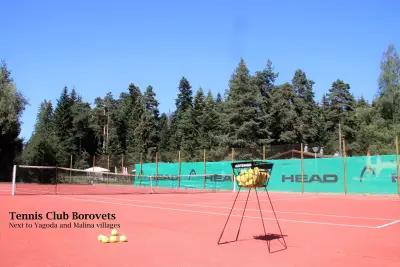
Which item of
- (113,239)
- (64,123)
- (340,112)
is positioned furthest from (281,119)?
(113,239)

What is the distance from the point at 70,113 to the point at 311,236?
72.0 meters

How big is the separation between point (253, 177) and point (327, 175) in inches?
811

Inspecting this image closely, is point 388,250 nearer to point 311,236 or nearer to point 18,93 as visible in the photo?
point 311,236

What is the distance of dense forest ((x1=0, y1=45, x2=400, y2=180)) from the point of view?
166ft

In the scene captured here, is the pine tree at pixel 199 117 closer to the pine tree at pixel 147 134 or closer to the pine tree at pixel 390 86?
the pine tree at pixel 147 134

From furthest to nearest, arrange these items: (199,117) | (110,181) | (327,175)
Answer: (199,117) → (110,181) → (327,175)

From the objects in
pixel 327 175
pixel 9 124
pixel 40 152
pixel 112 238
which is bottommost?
pixel 112 238

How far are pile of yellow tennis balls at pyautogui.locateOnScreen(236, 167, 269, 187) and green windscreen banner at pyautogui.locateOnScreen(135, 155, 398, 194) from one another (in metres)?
17.9

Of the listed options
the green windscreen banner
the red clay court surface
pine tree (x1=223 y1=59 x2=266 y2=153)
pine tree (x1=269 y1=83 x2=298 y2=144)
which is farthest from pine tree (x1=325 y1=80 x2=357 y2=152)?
the red clay court surface

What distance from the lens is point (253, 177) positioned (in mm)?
7609

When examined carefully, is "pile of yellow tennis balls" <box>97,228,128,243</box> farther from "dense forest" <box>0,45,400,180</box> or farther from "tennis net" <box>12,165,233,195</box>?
"dense forest" <box>0,45,400,180</box>

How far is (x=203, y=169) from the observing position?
34812 millimetres

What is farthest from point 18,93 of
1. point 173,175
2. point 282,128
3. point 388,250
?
point 388,250

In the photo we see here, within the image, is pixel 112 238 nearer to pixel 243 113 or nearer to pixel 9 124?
pixel 9 124
